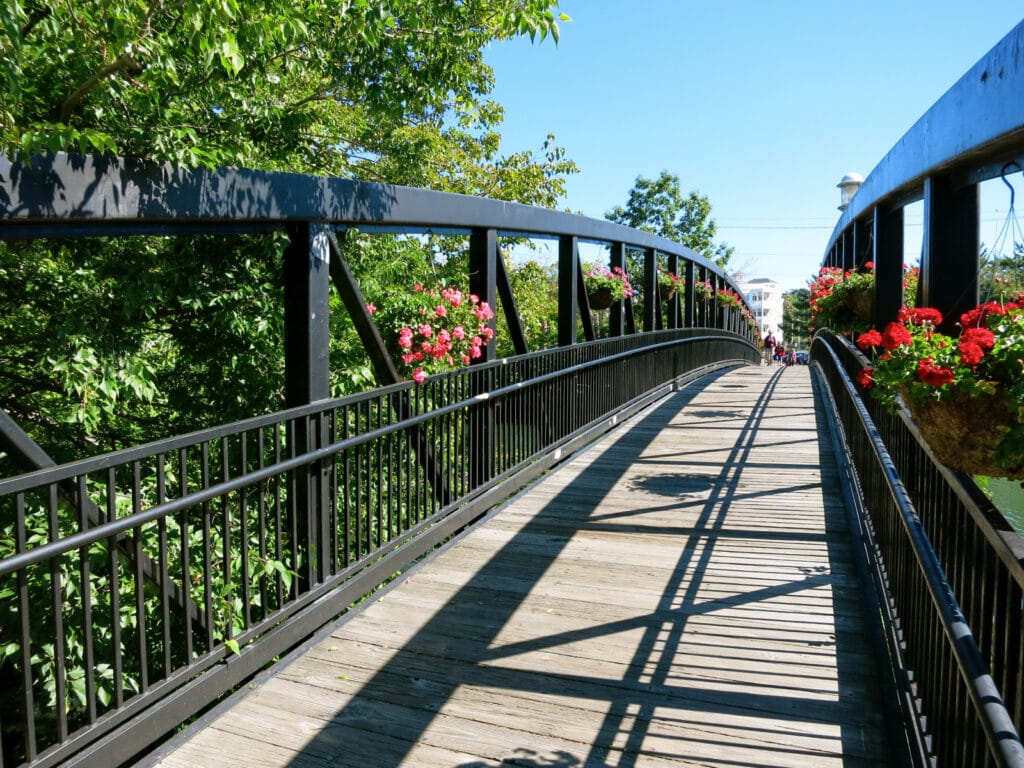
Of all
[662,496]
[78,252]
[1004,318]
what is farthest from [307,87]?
[1004,318]

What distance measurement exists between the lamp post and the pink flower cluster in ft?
25.1

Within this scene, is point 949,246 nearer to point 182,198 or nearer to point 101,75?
point 182,198

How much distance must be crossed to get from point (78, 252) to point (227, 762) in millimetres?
3467

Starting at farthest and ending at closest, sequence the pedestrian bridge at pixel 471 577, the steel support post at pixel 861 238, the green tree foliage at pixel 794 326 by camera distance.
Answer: the green tree foliage at pixel 794 326, the steel support post at pixel 861 238, the pedestrian bridge at pixel 471 577

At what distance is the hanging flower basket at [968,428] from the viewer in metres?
2.87

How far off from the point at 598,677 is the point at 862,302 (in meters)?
5.64

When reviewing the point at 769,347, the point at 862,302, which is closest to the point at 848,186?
the point at 862,302

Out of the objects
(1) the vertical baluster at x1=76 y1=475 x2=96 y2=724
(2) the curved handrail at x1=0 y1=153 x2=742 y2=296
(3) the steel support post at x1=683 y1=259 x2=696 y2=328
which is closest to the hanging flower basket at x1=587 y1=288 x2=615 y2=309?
(2) the curved handrail at x1=0 y1=153 x2=742 y2=296

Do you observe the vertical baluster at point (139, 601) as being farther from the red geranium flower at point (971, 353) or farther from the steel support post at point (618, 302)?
the steel support post at point (618, 302)

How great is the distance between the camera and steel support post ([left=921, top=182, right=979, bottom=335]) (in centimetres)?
494

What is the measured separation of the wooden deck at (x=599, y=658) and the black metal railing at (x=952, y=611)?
32 centimetres

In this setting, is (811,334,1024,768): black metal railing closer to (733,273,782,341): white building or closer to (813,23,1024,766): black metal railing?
(813,23,1024,766): black metal railing

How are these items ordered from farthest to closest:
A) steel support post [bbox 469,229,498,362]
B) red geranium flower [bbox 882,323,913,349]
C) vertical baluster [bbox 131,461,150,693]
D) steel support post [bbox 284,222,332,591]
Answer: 1. steel support post [bbox 469,229,498,362]
2. steel support post [bbox 284,222,332,591]
3. red geranium flower [bbox 882,323,913,349]
4. vertical baluster [bbox 131,461,150,693]

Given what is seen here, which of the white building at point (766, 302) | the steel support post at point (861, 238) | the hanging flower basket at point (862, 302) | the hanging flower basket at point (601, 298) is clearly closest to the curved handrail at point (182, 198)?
the hanging flower basket at point (862, 302)
